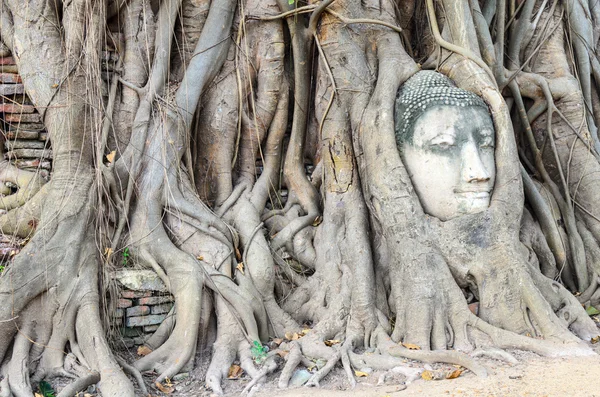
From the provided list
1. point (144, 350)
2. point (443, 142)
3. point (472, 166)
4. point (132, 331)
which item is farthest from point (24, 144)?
point (472, 166)

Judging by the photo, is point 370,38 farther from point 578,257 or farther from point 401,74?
point 578,257

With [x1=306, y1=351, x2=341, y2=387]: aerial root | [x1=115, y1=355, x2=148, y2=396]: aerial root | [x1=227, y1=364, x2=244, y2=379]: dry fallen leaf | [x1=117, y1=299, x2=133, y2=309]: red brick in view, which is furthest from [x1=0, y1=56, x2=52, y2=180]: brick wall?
[x1=306, y1=351, x2=341, y2=387]: aerial root

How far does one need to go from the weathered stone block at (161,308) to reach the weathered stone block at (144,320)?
0.08 feet

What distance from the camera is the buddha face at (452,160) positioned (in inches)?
150

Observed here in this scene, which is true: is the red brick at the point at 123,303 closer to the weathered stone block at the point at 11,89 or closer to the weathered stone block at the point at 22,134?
the weathered stone block at the point at 22,134

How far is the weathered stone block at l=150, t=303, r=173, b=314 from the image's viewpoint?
3775 millimetres

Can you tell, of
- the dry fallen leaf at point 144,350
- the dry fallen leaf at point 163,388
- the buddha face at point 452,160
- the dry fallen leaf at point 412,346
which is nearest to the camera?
the dry fallen leaf at point 163,388

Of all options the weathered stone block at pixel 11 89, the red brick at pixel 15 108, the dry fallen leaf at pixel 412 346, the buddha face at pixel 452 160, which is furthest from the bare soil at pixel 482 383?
the weathered stone block at pixel 11 89

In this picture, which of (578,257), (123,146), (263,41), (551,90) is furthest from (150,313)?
(551,90)

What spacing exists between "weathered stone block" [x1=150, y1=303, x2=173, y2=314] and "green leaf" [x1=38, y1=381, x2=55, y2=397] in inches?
29.4

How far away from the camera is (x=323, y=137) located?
4445 mm

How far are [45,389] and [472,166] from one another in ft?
9.04

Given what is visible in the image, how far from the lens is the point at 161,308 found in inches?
149

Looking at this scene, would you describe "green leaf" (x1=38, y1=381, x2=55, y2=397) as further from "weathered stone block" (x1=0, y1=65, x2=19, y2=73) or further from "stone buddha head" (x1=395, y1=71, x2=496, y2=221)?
"stone buddha head" (x1=395, y1=71, x2=496, y2=221)
